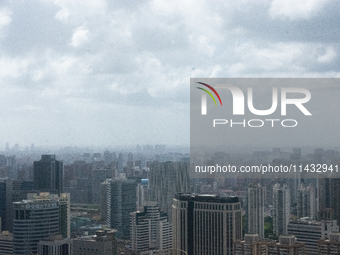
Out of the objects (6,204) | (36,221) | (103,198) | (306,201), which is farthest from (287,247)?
(6,204)

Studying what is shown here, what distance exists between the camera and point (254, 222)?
12.1ft

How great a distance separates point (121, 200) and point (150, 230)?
0.54 meters

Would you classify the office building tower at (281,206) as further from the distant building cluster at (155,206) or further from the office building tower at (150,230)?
the office building tower at (150,230)

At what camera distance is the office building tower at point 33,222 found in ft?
11.3

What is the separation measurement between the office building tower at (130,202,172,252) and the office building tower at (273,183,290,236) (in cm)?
96

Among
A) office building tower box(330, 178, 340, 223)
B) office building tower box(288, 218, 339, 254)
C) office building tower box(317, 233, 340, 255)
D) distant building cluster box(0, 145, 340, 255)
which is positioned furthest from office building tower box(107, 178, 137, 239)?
office building tower box(330, 178, 340, 223)

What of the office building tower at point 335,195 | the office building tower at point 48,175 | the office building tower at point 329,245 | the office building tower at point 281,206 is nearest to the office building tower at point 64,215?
the office building tower at point 48,175

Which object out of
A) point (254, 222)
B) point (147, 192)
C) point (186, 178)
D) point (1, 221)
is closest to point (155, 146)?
point (186, 178)

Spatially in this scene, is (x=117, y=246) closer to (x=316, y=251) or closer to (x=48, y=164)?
(x=48, y=164)

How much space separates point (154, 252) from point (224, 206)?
2.44 ft

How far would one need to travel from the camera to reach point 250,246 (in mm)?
3457

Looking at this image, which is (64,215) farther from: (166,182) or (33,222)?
(166,182)

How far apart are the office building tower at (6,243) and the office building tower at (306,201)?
2470 millimetres

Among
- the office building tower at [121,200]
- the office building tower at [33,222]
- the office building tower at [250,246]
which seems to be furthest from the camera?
the office building tower at [121,200]
